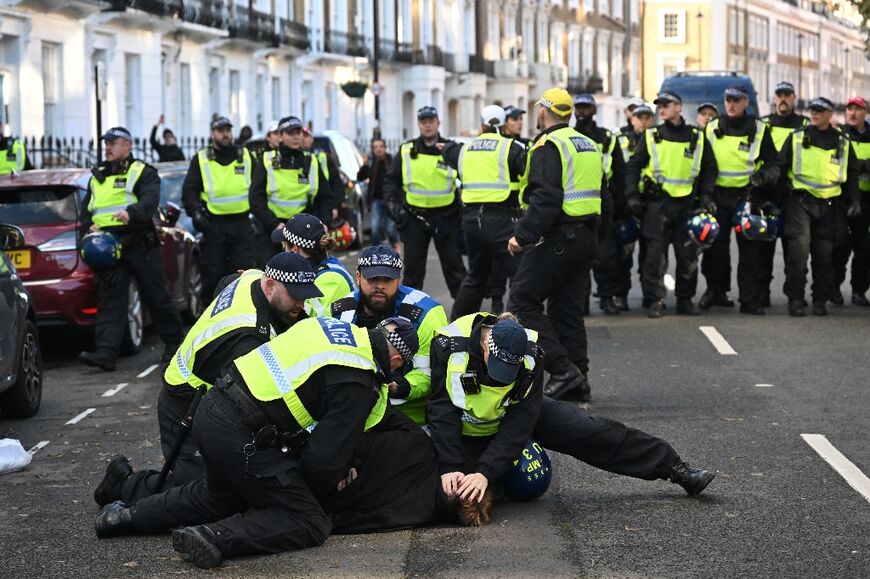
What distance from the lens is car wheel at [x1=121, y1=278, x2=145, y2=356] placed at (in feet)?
48.5

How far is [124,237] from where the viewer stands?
14055 mm

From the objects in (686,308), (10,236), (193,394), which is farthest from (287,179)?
(193,394)

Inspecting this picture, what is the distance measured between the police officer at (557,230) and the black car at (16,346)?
3.25m

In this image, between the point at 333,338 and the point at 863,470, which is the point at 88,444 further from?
the point at 863,470

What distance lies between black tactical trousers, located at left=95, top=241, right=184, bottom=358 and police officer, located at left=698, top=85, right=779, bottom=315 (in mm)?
5586

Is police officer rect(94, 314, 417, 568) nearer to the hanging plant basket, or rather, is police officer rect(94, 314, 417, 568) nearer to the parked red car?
the parked red car

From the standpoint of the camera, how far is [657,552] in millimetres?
7488

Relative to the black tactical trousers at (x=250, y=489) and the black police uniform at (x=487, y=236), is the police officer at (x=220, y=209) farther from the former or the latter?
the black tactical trousers at (x=250, y=489)

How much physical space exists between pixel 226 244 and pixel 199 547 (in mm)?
8344

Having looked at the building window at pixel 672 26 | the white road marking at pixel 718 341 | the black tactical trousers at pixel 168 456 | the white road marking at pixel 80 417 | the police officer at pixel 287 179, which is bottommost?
the white road marking at pixel 80 417

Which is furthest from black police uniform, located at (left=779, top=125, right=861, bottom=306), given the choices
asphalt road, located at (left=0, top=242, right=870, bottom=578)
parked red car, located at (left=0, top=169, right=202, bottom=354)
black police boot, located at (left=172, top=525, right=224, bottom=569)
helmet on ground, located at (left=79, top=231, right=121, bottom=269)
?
black police boot, located at (left=172, top=525, right=224, bottom=569)

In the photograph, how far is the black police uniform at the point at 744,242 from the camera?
1664 cm

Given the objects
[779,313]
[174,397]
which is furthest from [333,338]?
[779,313]

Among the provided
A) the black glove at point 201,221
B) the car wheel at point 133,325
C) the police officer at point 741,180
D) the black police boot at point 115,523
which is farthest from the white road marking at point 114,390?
the police officer at point 741,180
